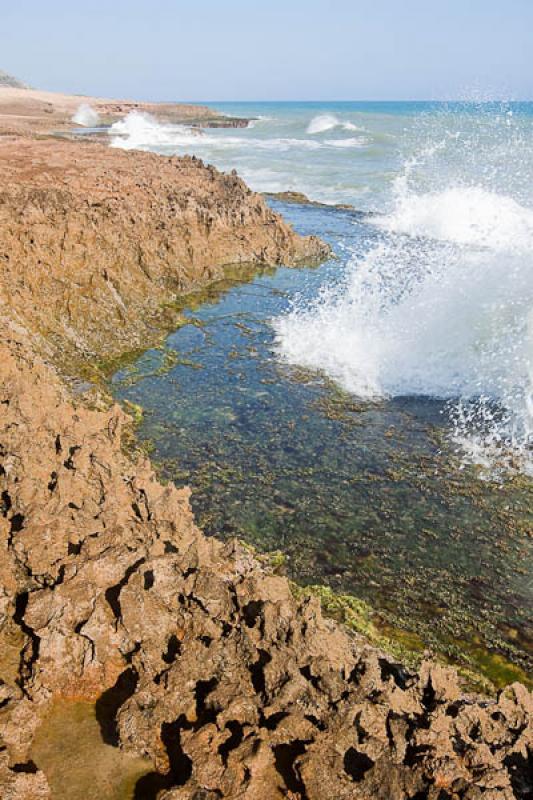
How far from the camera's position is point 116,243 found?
49.4 ft

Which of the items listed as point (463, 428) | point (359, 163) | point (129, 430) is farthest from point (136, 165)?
point (359, 163)

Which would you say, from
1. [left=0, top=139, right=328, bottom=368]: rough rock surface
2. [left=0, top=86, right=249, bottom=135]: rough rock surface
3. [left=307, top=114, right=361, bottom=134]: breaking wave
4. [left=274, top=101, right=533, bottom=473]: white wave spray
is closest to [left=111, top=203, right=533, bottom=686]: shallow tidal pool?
[left=274, top=101, right=533, bottom=473]: white wave spray

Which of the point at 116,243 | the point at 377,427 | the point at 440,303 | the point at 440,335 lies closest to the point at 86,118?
the point at 116,243

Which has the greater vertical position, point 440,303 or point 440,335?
point 440,303

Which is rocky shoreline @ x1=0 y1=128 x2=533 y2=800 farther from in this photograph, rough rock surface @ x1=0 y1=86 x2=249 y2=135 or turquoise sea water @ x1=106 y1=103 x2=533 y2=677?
rough rock surface @ x1=0 y1=86 x2=249 y2=135

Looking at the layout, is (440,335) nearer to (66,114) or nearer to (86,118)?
(86,118)

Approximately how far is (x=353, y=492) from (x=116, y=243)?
10.1 metres

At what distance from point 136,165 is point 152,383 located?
17.9 m

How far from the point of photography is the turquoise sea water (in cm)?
680

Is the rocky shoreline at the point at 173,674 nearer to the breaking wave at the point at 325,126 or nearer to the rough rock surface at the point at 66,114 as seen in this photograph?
the rough rock surface at the point at 66,114

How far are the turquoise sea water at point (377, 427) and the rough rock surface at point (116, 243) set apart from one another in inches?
54.0

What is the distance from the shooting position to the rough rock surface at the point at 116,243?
1276cm

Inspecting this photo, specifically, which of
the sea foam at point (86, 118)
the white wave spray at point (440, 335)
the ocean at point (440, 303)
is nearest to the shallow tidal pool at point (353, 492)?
the white wave spray at point (440, 335)

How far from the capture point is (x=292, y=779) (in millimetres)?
3428
